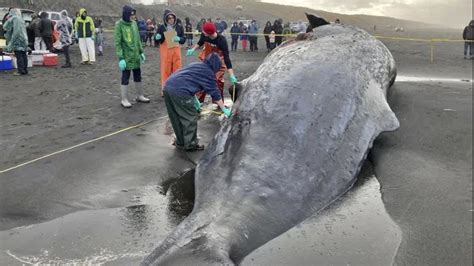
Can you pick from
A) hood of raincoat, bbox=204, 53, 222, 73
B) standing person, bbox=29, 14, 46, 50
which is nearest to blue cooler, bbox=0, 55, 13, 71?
standing person, bbox=29, 14, 46, 50

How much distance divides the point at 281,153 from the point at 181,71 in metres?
3.13

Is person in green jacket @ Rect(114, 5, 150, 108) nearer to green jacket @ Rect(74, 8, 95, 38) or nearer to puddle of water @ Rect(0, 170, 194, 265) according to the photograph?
puddle of water @ Rect(0, 170, 194, 265)

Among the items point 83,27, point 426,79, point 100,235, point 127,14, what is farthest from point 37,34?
point 100,235

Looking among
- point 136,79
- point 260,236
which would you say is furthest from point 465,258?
point 136,79

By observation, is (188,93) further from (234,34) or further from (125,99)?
(234,34)

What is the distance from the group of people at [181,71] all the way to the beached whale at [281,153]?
0.91 metres

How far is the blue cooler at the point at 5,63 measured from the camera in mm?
16266

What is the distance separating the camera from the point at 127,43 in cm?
992

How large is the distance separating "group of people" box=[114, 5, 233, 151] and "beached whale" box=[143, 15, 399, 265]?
0.91m

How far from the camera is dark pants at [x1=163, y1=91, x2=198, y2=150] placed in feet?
22.9

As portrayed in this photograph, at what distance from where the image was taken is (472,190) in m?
5.10

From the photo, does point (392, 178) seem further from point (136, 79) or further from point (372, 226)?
point (136, 79)

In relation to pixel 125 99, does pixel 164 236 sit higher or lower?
lower

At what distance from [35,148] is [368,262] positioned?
566 centimetres
